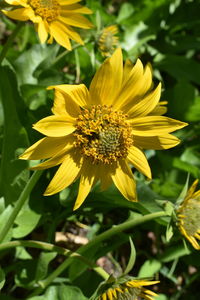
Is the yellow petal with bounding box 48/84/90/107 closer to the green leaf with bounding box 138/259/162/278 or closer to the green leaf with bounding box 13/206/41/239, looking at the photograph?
the green leaf with bounding box 13/206/41/239

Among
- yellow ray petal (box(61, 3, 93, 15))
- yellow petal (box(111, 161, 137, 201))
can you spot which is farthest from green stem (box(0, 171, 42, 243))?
yellow ray petal (box(61, 3, 93, 15))

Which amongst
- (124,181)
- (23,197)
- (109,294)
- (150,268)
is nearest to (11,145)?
(23,197)

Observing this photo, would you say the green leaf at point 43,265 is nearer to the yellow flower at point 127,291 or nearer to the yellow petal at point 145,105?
the yellow flower at point 127,291

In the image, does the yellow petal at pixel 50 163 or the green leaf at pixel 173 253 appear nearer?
the yellow petal at pixel 50 163

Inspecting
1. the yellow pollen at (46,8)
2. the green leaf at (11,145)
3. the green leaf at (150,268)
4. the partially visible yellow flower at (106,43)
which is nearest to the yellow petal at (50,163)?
the green leaf at (11,145)

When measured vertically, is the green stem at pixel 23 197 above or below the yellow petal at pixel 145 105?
below

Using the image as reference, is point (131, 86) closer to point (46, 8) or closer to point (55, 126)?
point (55, 126)
